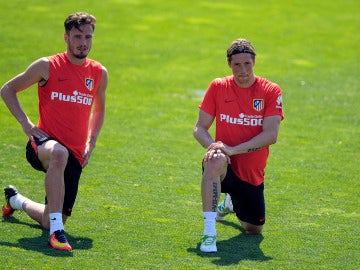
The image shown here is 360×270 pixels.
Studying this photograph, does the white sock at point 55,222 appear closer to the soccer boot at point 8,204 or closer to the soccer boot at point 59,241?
the soccer boot at point 59,241

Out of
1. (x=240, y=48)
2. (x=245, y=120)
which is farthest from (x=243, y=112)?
(x=240, y=48)

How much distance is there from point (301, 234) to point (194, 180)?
2.36 metres

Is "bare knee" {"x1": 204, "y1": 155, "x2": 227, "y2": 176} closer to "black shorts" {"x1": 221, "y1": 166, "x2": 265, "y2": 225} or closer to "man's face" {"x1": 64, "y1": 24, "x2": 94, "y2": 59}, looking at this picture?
"black shorts" {"x1": 221, "y1": 166, "x2": 265, "y2": 225}

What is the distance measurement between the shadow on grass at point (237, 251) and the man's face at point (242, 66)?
5.20ft

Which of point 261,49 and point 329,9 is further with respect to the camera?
point 329,9

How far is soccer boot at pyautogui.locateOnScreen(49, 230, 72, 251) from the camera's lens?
24.0 feet

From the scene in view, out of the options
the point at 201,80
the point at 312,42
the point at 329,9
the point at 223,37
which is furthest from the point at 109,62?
the point at 329,9

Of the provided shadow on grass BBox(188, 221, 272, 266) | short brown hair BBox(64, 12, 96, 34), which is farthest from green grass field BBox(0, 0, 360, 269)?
short brown hair BBox(64, 12, 96, 34)

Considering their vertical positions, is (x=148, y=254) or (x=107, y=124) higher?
(x=107, y=124)

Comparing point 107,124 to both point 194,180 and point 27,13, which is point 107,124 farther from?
point 27,13

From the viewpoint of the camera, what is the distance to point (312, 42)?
1947cm

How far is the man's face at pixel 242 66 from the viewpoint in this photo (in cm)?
787

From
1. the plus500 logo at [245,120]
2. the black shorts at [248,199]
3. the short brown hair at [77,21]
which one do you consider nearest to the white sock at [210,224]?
the black shorts at [248,199]

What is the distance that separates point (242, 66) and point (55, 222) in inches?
92.4
